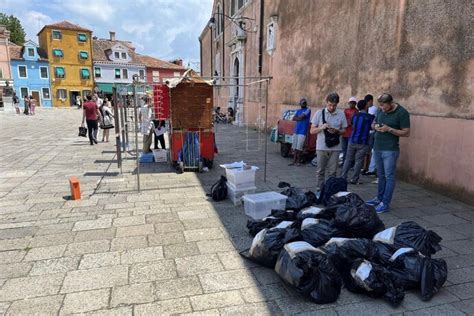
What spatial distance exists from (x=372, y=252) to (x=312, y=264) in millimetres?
718

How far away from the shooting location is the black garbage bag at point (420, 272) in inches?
114

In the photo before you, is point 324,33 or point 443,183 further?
point 324,33

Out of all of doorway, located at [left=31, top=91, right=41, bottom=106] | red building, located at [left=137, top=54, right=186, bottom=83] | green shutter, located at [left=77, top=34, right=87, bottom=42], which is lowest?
doorway, located at [left=31, top=91, right=41, bottom=106]

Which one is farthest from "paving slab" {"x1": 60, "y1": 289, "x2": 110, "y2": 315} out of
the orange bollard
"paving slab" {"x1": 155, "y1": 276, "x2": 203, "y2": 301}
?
the orange bollard

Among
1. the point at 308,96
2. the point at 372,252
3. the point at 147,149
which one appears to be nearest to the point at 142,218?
the point at 372,252

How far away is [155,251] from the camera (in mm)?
3812

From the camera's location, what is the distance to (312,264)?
9.37 feet

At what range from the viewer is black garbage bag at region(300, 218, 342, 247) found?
11.4 ft

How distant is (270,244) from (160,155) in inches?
243

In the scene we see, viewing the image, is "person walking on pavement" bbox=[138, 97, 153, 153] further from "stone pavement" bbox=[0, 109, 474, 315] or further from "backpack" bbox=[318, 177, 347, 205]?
"backpack" bbox=[318, 177, 347, 205]

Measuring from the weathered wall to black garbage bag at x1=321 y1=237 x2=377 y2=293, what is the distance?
340 centimetres

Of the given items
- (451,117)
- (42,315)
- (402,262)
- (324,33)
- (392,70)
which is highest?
(324,33)

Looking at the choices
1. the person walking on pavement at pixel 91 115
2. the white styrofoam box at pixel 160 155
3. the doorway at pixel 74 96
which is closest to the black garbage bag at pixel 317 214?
the white styrofoam box at pixel 160 155

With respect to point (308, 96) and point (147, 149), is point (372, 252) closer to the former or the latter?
point (147, 149)
